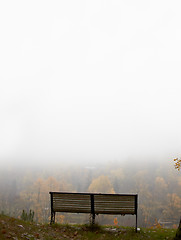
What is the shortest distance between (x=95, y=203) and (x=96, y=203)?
0.04 metres

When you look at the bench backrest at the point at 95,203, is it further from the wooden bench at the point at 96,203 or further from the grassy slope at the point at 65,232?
the grassy slope at the point at 65,232

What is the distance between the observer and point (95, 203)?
7.57 metres

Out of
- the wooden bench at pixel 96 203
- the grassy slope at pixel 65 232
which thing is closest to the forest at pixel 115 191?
the wooden bench at pixel 96 203

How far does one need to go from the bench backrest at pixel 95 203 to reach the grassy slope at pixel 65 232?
2.34 feet

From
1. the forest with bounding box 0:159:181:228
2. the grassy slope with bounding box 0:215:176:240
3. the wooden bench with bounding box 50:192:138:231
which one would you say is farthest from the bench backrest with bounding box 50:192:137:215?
the forest with bounding box 0:159:181:228

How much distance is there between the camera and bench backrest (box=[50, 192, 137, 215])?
24.1ft

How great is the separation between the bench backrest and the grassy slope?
2.34 ft

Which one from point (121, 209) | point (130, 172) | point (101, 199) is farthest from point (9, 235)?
point (130, 172)

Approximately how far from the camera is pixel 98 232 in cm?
709

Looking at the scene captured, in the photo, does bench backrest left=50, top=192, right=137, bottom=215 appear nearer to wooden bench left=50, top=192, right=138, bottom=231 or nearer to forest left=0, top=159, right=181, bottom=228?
wooden bench left=50, top=192, right=138, bottom=231

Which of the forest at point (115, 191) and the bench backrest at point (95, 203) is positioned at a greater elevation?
the bench backrest at point (95, 203)

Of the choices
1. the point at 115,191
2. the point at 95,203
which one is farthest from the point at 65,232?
the point at 115,191

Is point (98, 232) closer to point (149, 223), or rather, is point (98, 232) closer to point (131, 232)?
point (131, 232)

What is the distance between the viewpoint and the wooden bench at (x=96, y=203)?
7352 millimetres
